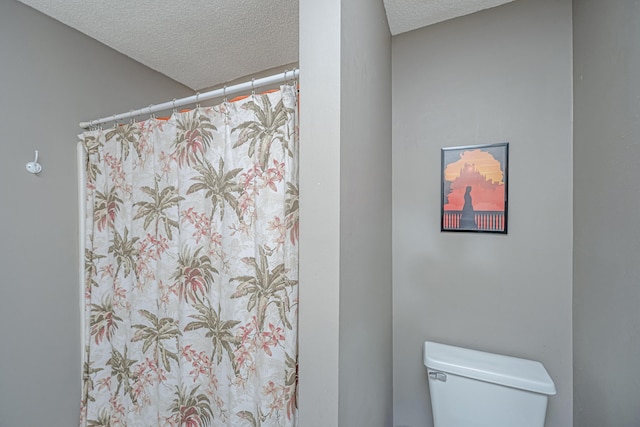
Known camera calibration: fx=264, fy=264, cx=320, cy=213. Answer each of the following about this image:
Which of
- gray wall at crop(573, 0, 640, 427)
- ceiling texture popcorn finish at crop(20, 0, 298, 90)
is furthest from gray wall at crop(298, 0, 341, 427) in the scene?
gray wall at crop(573, 0, 640, 427)

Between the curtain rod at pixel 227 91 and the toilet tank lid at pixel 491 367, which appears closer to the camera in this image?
the curtain rod at pixel 227 91

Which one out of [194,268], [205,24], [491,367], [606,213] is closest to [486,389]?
[491,367]

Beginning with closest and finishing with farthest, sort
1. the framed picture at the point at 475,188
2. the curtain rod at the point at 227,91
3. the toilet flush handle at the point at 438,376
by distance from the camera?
the curtain rod at the point at 227,91 → the toilet flush handle at the point at 438,376 → the framed picture at the point at 475,188

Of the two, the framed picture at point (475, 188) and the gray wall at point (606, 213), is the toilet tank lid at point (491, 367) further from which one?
the framed picture at point (475, 188)

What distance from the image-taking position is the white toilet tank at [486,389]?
113 cm

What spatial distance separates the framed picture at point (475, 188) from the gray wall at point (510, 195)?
0.14ft

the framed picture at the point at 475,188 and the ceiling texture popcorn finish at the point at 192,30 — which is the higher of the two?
the ceiling texture popcorn finish at the point at 192,30

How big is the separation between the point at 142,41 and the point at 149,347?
1.72 m

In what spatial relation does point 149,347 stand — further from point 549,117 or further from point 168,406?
point 549,117

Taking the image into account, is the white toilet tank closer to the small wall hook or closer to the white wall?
the white wall

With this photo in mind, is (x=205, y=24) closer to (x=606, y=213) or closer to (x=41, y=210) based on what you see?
(x=41, y=210)

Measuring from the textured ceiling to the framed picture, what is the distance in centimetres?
76

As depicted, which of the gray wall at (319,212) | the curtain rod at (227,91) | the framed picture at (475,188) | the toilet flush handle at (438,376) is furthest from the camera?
the framed picture at (475,188)

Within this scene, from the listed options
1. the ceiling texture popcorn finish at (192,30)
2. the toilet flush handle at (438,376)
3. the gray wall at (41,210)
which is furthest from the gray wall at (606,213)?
the gray wall at (41,210)
